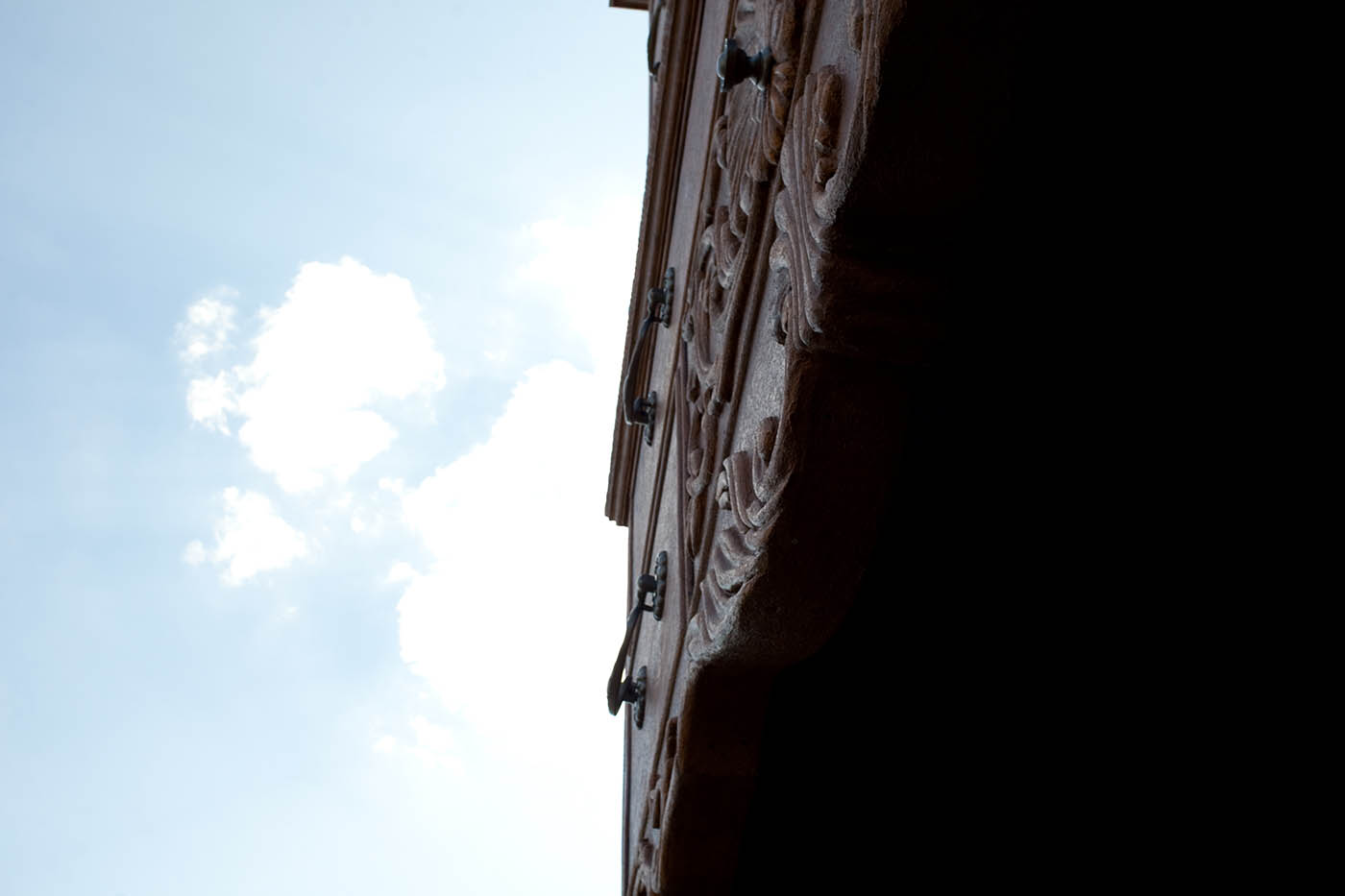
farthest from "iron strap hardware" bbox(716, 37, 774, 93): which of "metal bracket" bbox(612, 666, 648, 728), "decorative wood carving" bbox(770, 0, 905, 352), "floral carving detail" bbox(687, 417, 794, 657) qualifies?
"metal bracket" bbox(612, 666, 648, 728)

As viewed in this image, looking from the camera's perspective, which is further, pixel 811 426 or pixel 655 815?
pixel 655 815

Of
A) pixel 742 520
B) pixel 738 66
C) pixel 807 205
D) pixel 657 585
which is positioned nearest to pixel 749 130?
pixel 738 66

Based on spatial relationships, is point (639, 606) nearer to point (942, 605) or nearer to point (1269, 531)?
point (942, 605)

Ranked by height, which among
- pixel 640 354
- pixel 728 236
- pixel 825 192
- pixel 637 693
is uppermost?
pixel 640 354

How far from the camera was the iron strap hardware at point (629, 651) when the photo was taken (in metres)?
2.00

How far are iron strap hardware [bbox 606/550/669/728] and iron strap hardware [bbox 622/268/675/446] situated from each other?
358 mm

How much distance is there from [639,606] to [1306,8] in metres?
1.45

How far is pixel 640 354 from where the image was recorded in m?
2.38

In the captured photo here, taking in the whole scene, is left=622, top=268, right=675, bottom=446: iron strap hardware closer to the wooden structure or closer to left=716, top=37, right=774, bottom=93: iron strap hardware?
the wooden structure

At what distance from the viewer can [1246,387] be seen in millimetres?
1430

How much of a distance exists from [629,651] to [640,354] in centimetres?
67

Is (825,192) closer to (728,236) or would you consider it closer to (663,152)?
(728,236)

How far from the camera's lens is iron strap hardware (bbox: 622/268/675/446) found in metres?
2.22

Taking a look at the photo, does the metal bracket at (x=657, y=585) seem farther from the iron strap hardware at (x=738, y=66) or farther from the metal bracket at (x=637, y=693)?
the iron strap hardware at (x=738, y=66)
